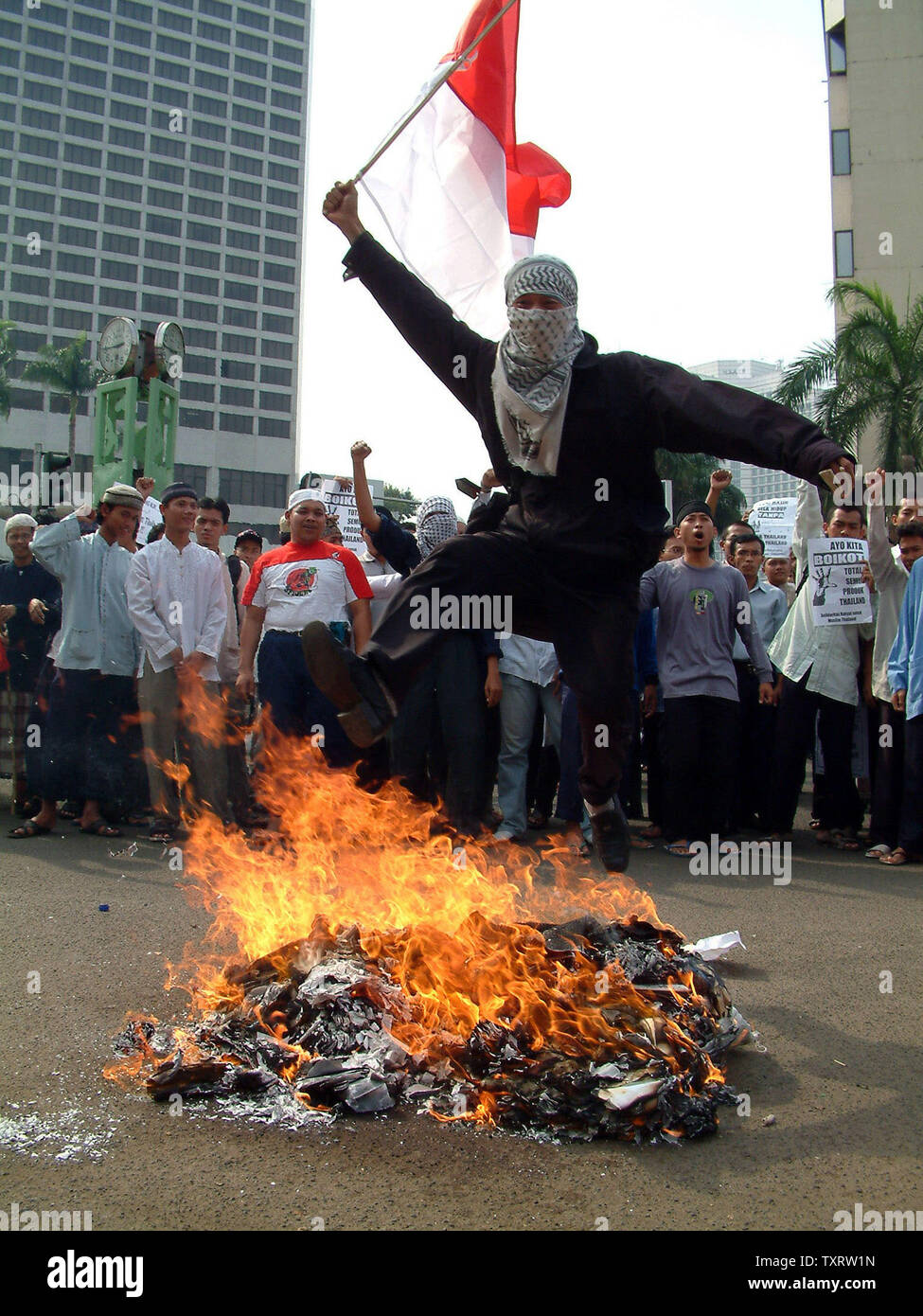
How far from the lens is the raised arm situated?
432 centimetres

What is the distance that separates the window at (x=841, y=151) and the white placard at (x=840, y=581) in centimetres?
4215

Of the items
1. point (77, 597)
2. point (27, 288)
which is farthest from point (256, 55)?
point (77, 597)

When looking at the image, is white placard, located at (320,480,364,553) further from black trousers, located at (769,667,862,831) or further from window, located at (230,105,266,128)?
window, located at (230,105,266,128)

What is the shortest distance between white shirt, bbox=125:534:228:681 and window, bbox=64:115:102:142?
4001 inches

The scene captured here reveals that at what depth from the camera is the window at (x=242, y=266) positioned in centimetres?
10062

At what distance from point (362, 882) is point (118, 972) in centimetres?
132

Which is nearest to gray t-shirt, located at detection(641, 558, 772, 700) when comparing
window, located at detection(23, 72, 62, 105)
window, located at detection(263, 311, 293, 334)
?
window, located at detection(263, 311, 293, 334)

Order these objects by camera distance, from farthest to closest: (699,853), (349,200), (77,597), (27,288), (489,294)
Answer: (27,288), (77,597), (699,853), (489,294), (349,200)

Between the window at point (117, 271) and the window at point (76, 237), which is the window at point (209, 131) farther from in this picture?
the window at point (117, 271)

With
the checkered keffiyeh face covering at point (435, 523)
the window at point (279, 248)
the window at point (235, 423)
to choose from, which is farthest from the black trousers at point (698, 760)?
the window at point (279, 248)

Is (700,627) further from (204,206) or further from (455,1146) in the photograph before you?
(204,206)

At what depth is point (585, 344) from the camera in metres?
4.22

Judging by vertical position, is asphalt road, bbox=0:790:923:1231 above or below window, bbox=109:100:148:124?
below

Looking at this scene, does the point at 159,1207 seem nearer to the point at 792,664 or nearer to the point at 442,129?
the point at 442,129
